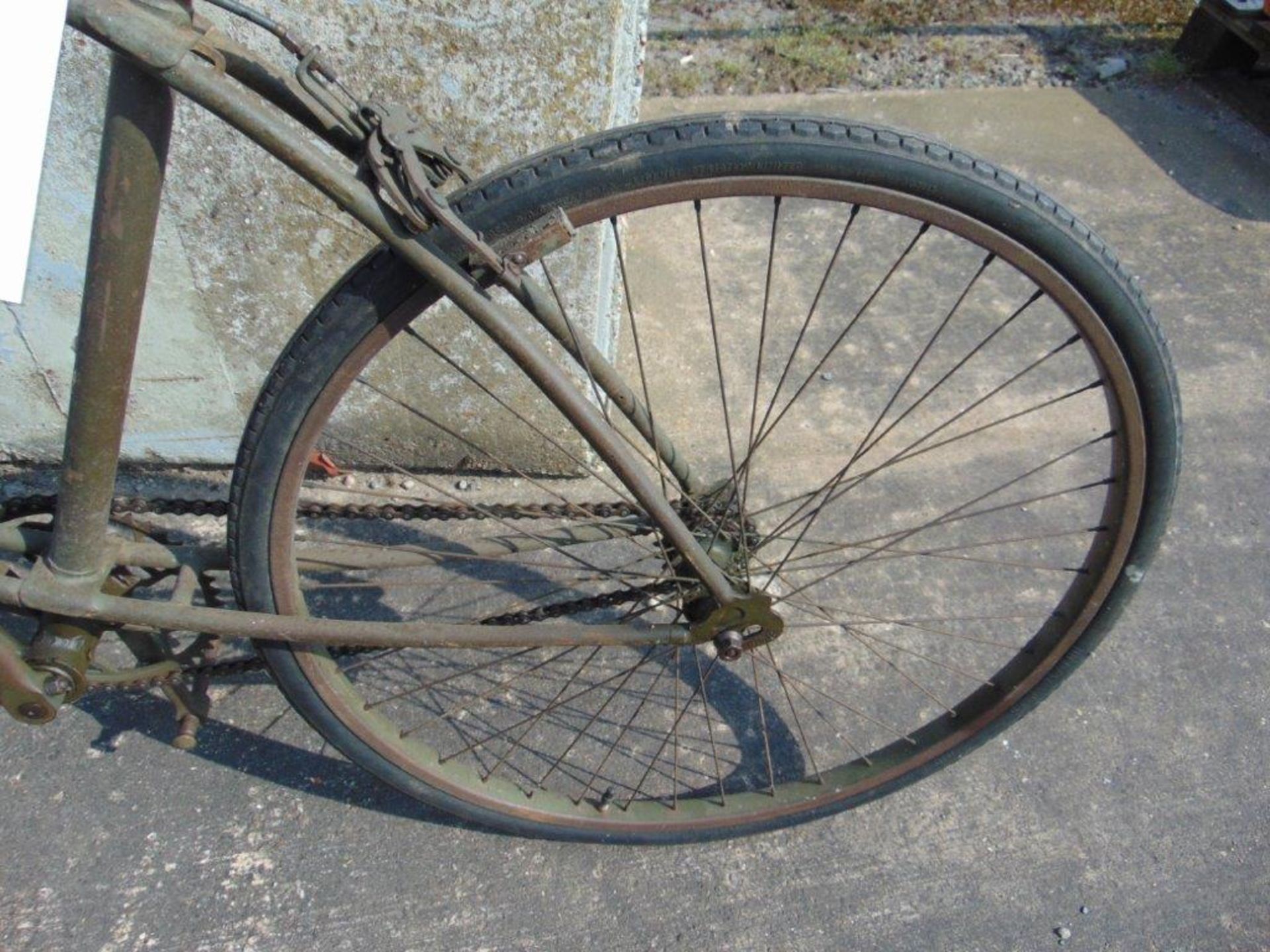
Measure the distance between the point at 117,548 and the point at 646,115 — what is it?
2837 mm

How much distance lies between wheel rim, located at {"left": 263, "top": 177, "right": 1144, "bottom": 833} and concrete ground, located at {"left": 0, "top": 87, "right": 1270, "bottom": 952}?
5.8 inches

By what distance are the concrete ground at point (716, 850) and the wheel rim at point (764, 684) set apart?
15 centimetres

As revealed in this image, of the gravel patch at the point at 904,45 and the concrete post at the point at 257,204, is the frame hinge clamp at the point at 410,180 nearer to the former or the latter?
the concrete post at the point at 257,204

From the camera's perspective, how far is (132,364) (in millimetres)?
1582

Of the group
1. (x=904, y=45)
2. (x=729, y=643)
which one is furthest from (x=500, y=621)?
(x=904, y=45)

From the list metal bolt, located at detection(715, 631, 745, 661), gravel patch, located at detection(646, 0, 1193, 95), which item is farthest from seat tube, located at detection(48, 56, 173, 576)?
gravel patch, located at detection(646, 0, 1193, 95)

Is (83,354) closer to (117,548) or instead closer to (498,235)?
(117,548)

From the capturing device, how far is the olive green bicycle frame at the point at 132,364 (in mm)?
1286

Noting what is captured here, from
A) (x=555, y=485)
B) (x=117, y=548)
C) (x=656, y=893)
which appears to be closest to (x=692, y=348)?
(x=555, y=485)

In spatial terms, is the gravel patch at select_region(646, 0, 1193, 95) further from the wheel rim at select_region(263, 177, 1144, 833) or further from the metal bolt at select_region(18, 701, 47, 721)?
the metal bolt at select_region(18, 701, 47, 721)

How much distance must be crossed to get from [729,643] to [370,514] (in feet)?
2.68

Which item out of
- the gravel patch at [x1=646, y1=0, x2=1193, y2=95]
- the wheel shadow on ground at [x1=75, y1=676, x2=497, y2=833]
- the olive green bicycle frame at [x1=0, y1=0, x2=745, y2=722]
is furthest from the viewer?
the gravel patch at [x1=646, y1=0, x2=1193, y2=95]

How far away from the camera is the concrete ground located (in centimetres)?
203

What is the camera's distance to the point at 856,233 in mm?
3564
